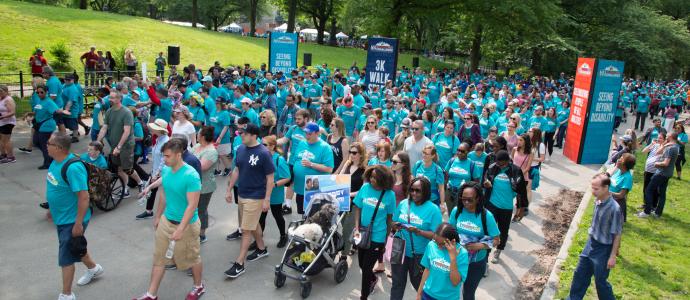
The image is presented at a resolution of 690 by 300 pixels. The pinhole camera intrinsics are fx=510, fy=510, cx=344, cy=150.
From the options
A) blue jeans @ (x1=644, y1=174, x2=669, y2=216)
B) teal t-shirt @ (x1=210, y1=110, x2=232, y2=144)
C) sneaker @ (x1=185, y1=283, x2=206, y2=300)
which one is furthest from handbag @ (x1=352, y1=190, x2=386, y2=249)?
blue jeans @ (x1=644, y1=174, x2=669, y2=216)

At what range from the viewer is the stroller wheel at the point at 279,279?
228 inches

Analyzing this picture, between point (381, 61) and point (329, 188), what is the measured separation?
861 cm

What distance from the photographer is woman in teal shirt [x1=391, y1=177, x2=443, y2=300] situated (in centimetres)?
477

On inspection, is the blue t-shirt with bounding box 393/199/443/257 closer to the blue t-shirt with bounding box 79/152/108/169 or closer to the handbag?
the handbag

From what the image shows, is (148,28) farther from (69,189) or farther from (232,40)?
(69,189)

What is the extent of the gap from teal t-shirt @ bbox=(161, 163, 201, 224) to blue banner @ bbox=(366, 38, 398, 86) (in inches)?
380

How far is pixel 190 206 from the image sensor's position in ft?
16.0

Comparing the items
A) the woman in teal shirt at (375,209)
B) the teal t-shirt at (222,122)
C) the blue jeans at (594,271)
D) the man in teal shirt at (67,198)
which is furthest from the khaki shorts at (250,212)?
the teal t-shirt at (222,122)

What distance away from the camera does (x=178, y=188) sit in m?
4.94

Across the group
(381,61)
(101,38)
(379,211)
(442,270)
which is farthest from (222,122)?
(101,38)

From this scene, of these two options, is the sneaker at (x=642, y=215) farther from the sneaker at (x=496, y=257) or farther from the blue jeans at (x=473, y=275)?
the blue jeans at (x=473, y=275)

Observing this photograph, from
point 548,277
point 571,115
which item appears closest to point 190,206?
point 548,277

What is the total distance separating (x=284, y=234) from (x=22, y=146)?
332 inches

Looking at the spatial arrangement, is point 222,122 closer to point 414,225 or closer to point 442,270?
point 414,225
